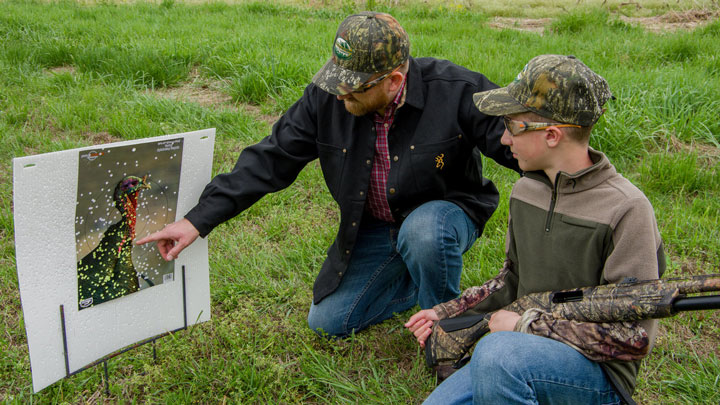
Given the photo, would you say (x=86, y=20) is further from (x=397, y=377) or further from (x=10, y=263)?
(x=397, y=377)

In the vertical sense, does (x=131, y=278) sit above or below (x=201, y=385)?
above

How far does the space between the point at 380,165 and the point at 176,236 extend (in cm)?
94

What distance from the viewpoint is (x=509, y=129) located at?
82.2 inches

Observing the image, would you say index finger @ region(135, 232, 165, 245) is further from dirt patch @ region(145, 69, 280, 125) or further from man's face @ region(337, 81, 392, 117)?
dirt patch @ region(145, 69, 280, 125)

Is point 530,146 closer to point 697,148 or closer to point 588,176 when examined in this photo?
point 588,176

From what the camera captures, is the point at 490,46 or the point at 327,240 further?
the point at 490,46

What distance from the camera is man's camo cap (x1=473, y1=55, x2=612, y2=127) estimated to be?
1.89 meters

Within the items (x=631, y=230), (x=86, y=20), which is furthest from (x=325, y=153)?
(x=86, y=20)

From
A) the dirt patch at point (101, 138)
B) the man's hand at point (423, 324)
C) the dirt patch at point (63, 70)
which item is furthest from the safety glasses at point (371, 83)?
the dirt patch at point (63, 70)

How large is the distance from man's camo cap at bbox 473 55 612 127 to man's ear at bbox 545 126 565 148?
1.5 inches

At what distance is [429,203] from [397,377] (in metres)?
0.78

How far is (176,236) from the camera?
2541 millimetres

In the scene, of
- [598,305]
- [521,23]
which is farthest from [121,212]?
[521,23]

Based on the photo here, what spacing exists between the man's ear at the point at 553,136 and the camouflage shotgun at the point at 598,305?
46 centimetres
